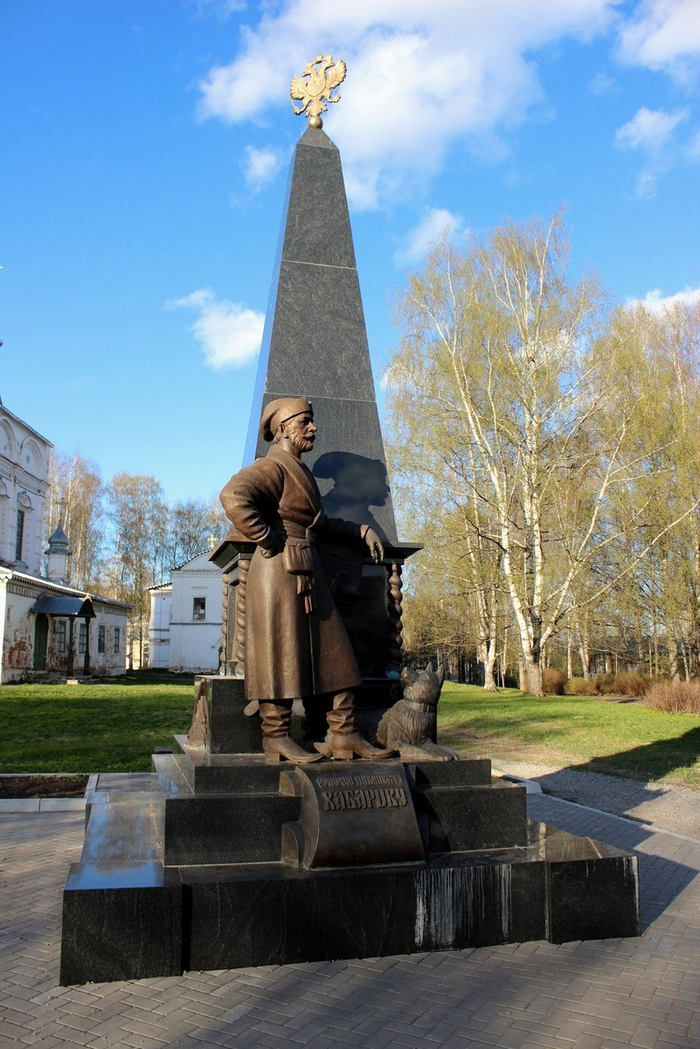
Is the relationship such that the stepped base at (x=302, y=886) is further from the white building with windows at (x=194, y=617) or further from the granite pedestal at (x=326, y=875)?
the white building with windows at (x=194, y=617)

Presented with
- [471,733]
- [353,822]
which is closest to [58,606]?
[471,733]

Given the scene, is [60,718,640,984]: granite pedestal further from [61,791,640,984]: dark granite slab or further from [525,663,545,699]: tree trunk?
[525,663,545,699]: tree trunk

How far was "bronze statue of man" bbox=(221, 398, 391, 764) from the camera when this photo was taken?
4535mm

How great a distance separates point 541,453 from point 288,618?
18924mm

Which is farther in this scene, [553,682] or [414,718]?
[553,682]

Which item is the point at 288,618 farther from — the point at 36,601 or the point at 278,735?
the point at 36,601

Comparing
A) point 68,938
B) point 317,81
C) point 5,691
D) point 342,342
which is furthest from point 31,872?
point 5,691

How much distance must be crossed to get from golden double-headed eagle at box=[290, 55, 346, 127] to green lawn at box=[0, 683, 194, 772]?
7.22 meters

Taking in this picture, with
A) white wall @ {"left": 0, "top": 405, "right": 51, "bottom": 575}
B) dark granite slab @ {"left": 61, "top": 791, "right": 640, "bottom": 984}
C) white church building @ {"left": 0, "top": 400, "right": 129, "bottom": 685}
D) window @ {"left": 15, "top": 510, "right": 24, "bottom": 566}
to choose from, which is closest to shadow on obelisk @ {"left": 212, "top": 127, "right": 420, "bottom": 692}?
dark granite slab @ {"left": 61, "top": 791, "right": 640, "bottom": 984}

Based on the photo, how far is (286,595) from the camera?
459 cm

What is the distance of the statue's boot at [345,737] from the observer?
462 centimetres

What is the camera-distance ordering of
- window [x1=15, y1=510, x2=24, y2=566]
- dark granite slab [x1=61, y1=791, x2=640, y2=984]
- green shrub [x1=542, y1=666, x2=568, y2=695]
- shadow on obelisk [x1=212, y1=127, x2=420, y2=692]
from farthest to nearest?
window [x1=15, y1=510, x2=24, y2=566] → green shrub [x1=542, y1=666, x2=568, y2=695] → shadow on obelisk [x1=212, y1=127, x2=420, y2=692] → dark granite slab [x1=61, y1=791, x2=640, y2=984]

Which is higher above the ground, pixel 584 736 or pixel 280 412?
pixel 280 412

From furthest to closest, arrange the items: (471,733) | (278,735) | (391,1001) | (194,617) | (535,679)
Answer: (194,617) → (535,679) → (471,733) → (278,735) → (391,1001)
